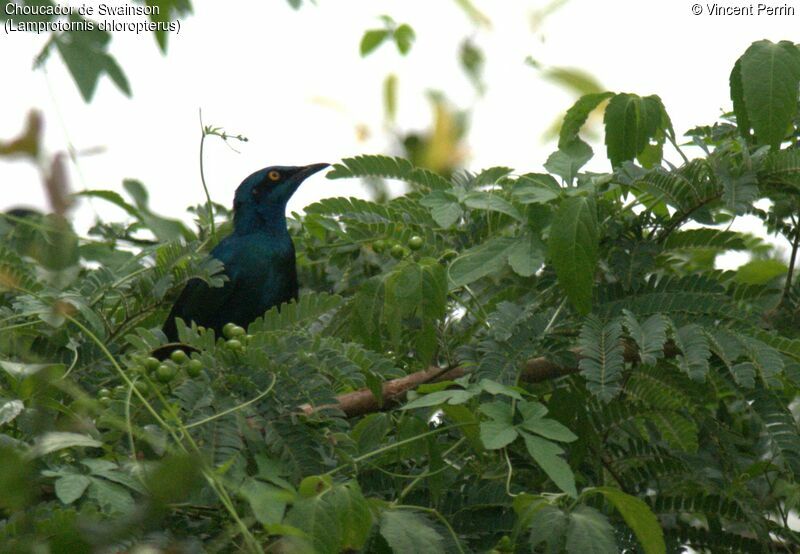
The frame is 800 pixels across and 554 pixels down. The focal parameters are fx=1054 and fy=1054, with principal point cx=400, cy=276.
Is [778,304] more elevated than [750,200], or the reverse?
[750,200]

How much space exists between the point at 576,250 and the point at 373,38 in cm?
250

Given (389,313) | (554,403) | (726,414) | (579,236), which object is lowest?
(726,414)

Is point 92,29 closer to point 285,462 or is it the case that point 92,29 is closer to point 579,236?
point 285,462

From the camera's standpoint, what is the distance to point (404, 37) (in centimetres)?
448

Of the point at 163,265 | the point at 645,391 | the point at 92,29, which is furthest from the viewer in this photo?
the point at 163,265

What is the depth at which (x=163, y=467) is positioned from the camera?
64 cm

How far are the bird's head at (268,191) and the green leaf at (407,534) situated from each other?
3023mm

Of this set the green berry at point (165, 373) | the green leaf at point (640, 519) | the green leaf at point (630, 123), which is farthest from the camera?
the green leaf at point (630, 123)

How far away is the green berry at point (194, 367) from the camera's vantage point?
228cm

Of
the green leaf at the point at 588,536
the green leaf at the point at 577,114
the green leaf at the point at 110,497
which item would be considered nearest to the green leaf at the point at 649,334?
the green leaf at the point at 588,536

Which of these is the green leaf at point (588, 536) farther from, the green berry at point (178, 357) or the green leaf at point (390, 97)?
the green leaf at point (390, 97)

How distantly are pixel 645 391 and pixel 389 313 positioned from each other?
68 cm

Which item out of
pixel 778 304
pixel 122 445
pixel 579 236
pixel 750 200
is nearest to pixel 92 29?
pixel 122 445

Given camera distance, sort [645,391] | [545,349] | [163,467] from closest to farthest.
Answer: [163,467]
[545,349]
[645,391]
